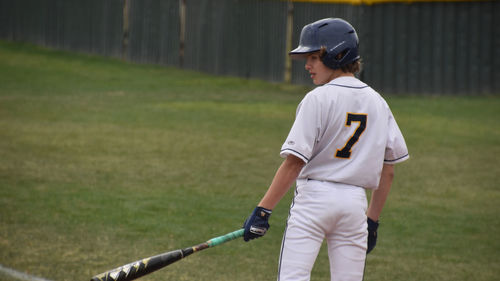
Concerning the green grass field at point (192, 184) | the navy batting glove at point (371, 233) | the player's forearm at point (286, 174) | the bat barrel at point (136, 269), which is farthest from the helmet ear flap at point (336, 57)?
the green grass field at point (192, 184)

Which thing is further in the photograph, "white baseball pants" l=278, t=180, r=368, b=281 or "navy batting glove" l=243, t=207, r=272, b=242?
"navy batting glove" l=243, t=207, r=272, b=242

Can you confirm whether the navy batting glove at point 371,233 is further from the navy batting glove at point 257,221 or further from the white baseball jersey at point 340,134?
the navy batting glove at point 257,221

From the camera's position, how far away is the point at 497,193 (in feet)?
32.5

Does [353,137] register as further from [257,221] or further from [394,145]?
[257,221]

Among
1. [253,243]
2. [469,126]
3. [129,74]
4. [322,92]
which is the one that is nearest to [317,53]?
[322,92]

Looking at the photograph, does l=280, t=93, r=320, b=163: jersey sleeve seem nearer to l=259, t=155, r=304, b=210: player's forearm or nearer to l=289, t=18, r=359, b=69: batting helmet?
l=259, t=155, r=304, b=210: player's forearm

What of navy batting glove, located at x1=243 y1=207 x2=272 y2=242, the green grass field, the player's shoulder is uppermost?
the player's shoulder

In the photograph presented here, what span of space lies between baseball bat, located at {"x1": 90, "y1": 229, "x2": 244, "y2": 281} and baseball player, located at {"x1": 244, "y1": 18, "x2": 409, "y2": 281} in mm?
202

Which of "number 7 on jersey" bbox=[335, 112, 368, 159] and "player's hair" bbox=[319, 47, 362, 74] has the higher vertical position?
"player's hair" bbox=[319, 47, 362, 74]

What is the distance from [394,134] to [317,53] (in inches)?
26.4

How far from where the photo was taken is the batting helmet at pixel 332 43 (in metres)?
4.23

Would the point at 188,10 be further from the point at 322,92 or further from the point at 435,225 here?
the point at 322,92

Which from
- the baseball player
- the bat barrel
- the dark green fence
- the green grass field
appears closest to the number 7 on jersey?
the baseball player

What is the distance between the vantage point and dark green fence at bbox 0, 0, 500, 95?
20.7 m
